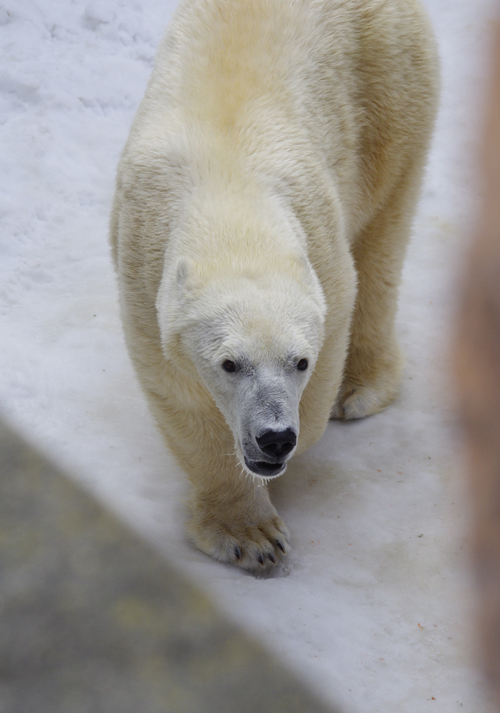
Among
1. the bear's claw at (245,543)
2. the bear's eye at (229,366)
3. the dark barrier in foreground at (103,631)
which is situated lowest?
the bear's claw at (245,543)

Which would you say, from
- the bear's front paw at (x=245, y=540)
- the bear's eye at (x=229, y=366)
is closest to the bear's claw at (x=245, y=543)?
the bear's front paw at (x=245, y=540)

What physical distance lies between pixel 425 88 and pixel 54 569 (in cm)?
248

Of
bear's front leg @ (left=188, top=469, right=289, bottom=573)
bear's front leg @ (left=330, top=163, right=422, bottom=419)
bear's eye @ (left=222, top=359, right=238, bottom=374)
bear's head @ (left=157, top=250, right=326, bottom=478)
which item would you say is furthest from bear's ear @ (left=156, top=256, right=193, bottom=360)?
bear's front leg @ (left=330, top=163, right=422, bottom=419)

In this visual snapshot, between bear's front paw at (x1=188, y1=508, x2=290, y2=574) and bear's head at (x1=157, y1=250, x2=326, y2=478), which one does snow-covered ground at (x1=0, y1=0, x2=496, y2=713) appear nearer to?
bear's front paw at (x1=188, y1=508, x2=290, y2=574)

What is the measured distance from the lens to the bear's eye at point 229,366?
6.97ft

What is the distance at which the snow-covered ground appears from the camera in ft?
7.73

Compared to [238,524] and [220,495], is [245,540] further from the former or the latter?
[220,495]

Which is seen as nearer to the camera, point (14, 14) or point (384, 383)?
point (384, 383)

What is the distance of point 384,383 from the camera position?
366 centimetres

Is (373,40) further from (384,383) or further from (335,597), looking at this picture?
(335,597)

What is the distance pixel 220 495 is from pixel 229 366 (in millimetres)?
874

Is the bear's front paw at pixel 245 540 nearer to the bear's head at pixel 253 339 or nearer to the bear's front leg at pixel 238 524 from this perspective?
the bear's front leg at pixel 238 524

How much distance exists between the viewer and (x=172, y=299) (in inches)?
88.5

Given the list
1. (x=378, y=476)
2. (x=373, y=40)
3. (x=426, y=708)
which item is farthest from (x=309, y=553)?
(x=373, y=40)
